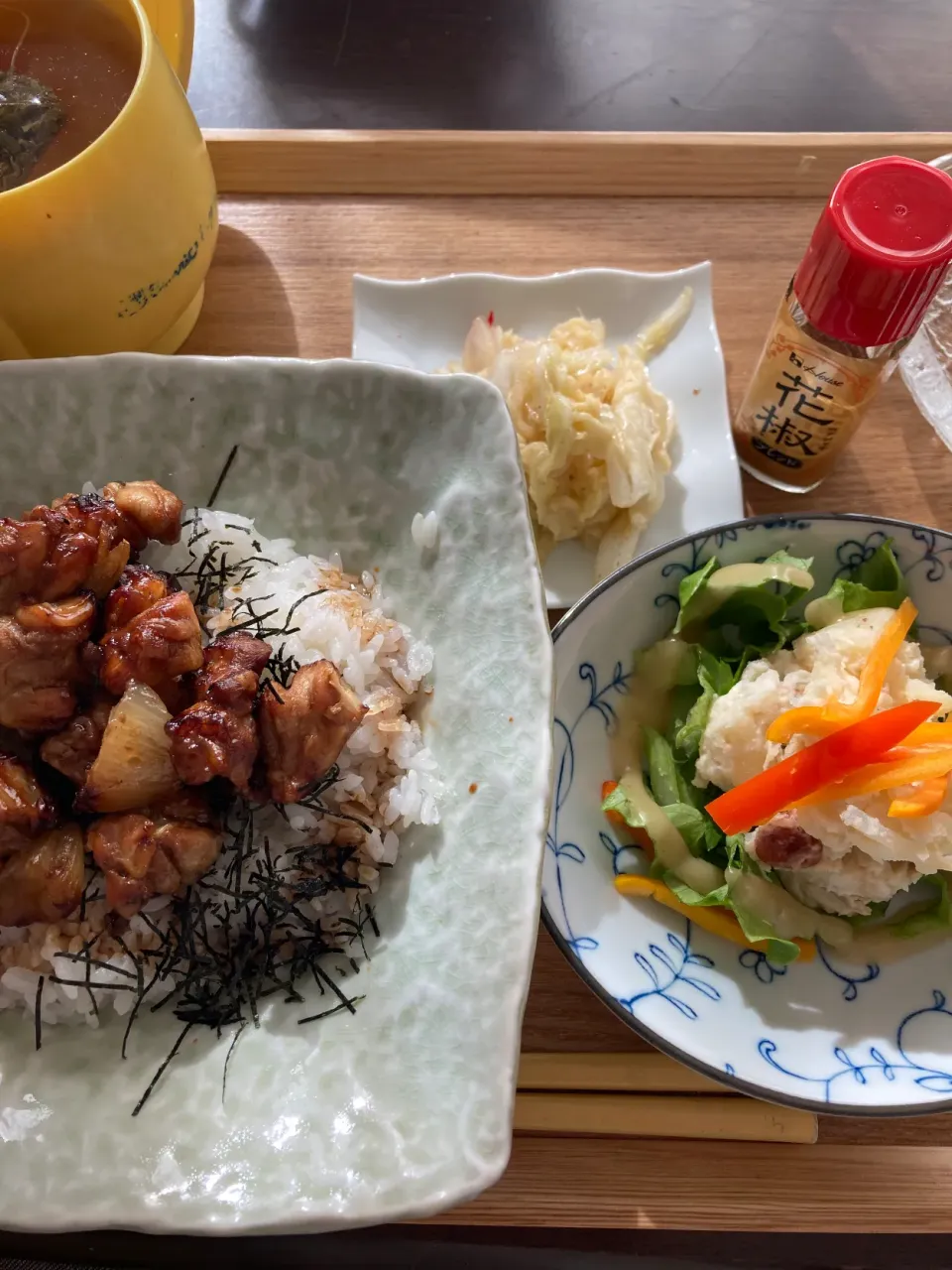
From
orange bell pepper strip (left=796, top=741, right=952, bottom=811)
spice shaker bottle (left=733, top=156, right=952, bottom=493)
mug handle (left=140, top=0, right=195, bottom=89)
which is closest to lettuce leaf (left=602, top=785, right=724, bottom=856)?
orange bell pepper strip (left=796, top=741, right=952, bottom=811)

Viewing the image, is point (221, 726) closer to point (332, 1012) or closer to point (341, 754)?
point (341, 754)

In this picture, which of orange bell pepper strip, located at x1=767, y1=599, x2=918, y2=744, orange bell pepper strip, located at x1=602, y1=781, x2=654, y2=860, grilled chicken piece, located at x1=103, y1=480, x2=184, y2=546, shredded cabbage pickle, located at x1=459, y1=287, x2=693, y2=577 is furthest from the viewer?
shredded cabbage pickle, located at x1=459, y1=287, x2=693, y2=577

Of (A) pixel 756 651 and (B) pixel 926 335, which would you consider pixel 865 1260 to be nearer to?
(A) pixel 756 651

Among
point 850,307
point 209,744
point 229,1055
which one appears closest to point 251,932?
point 229,1055

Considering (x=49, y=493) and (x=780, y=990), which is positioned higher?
(x=49, y=493)

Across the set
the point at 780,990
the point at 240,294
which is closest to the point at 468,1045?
the point at 780,990

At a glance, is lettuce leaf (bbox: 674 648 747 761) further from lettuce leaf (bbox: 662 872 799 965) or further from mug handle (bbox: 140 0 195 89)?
mug handle (bbox: 140 0 195 89)

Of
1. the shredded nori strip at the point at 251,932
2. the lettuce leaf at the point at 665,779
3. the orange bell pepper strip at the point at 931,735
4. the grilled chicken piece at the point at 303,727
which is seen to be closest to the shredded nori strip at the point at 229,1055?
the shredded nori strip at the point at 251,932
